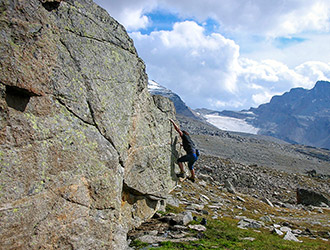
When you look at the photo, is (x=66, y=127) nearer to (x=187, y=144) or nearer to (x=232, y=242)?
(x=187, y=144)

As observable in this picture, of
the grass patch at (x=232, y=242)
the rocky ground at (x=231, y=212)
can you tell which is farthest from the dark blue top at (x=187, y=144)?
the grass patch at (x=232, y=242)

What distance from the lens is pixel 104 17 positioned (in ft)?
45.2

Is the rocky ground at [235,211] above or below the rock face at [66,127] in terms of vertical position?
below

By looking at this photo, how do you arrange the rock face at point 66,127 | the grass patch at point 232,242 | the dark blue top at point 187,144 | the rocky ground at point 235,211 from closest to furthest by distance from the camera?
the rock face at point 66,127
the grass patch at point 232,242
the rocky ground at point 235,211
the dark blue top at point 187,144

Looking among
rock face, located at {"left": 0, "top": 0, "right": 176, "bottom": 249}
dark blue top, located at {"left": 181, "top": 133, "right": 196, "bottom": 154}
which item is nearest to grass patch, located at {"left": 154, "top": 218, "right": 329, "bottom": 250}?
rock face, located at {"left": 0, "top": 0, "right": 176, "bottom": 249}

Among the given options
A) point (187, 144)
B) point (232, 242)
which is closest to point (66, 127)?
point (187, 144)

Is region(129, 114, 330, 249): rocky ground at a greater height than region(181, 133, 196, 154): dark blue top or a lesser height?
lesser

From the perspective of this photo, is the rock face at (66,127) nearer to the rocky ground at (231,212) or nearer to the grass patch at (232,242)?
the rocky ground at (231,212)

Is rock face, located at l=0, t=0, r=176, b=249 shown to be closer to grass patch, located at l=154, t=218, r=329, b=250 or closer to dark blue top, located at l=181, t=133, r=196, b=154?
grass patch, located at l=154, t=218, r=329, b=250

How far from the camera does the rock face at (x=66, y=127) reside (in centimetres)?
921

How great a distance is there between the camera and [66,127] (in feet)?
35.5

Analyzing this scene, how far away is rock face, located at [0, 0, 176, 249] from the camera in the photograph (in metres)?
9.21

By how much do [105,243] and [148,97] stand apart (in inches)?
370

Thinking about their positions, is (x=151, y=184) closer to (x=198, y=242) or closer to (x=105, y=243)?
(x=198, y=242)
